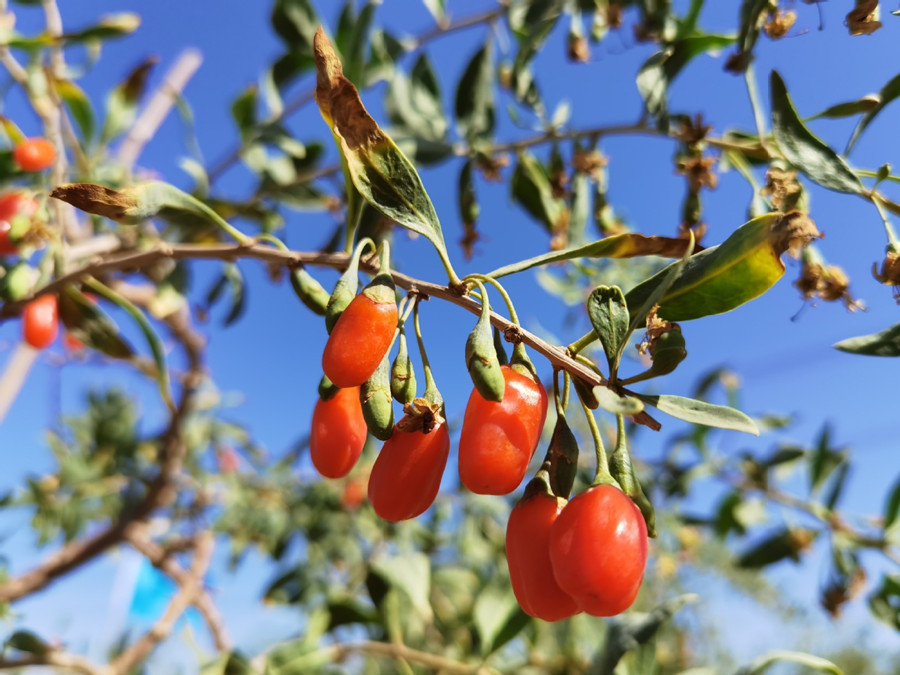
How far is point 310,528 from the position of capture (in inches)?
144

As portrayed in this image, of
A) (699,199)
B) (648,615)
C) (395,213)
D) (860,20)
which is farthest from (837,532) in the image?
(395,213)

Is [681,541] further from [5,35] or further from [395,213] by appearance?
[5,35]

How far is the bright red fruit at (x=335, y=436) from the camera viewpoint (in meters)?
0.92

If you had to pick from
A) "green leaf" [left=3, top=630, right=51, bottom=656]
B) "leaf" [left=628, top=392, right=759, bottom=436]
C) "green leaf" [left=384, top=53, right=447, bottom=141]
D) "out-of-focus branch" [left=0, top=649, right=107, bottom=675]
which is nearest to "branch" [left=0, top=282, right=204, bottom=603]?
"out-of-focus branch" [left=0, top=649, right=107, bottom=675]

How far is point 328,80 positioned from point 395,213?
0.58 ft

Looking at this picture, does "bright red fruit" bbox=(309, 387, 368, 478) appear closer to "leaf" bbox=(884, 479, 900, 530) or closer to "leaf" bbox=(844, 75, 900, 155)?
"leaf" bbox=(844, 75, 900, 155)

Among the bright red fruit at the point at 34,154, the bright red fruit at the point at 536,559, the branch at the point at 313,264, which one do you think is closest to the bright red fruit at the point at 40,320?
the branch at the point at 313,264

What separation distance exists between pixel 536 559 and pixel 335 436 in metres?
0.33

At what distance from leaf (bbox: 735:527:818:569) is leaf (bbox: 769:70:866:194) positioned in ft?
5.65

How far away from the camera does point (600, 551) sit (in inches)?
27.8

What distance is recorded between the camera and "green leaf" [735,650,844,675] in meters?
1.06

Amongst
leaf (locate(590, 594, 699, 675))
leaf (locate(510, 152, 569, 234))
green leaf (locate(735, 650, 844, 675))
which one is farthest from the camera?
leaf (locate(510, 152, 569, 234))

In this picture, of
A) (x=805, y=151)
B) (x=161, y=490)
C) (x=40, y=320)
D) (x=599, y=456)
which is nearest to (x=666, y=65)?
(x=805, y=151)

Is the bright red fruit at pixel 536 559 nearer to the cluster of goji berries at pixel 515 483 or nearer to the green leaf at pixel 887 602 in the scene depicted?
the cluster of goji berries at pixel 515 483
